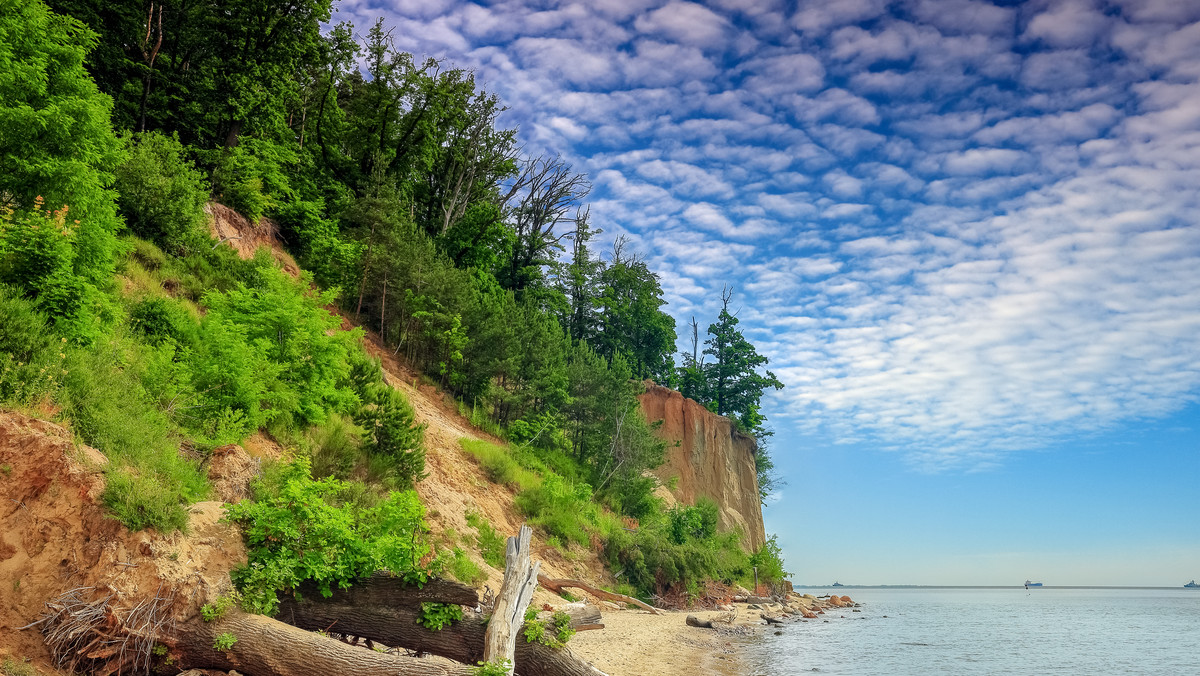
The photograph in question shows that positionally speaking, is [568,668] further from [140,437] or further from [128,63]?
[128,63]

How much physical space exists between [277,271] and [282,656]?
1193 centimetres

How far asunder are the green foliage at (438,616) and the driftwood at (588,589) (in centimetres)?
1253

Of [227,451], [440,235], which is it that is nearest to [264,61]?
[440,235]

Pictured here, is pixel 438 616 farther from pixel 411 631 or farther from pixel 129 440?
pixel 129 440

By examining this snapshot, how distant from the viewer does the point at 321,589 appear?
8.55 meters

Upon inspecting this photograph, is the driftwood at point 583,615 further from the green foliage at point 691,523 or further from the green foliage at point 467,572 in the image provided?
the green foliage at point 691,523

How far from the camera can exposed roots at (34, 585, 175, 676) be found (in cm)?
741

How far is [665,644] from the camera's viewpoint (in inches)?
685

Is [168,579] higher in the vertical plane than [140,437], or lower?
lower

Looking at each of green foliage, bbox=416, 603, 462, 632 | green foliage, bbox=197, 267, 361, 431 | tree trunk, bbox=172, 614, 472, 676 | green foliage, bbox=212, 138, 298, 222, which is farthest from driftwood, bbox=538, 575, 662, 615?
green foliage, bbox=212, 138, 298, 222

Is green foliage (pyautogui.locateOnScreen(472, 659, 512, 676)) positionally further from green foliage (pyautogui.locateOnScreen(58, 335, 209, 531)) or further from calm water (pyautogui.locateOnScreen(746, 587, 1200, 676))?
calm water (pyautogui.locateOnScreen(746, 587, 1200, 676))

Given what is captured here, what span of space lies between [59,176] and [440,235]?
1055 inches

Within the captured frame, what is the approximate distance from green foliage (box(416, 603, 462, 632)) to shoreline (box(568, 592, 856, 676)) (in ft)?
5.87

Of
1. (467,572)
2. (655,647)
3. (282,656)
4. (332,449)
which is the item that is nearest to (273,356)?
(332,449)
